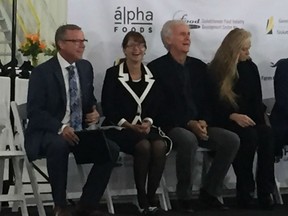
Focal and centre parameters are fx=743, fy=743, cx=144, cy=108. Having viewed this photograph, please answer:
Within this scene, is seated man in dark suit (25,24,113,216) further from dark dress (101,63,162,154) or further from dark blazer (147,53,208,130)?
dark blazer (147,53,208,130)

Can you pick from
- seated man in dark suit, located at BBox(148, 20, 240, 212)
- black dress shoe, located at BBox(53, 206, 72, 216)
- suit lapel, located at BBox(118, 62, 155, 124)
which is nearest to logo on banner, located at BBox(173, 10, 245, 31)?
seated man in dark suit, located at BBox(148, 20, 240, 212)

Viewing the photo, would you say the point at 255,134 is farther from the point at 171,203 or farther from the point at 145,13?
the point at 145,13

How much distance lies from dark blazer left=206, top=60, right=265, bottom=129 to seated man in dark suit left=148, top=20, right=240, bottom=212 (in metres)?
0.07

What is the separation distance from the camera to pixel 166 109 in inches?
199

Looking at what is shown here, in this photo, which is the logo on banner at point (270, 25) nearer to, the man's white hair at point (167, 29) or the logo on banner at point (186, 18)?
the logo on banner at point (186, 18)

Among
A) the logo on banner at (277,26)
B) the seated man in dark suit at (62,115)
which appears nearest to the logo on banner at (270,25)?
the logo on banner at (277,26)

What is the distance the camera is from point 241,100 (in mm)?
5176

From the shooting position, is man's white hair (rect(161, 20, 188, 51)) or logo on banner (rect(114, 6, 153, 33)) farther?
logo on banner (rect(114, 6, 153, 33))

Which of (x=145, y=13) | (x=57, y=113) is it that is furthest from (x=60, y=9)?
(x=57, y=113)

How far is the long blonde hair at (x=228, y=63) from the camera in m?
5.14

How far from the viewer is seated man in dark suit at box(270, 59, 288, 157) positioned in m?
5.21

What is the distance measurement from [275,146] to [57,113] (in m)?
1.58

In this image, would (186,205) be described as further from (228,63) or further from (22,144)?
(22,144)

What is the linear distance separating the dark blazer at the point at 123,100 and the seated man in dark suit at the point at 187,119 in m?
0.15
